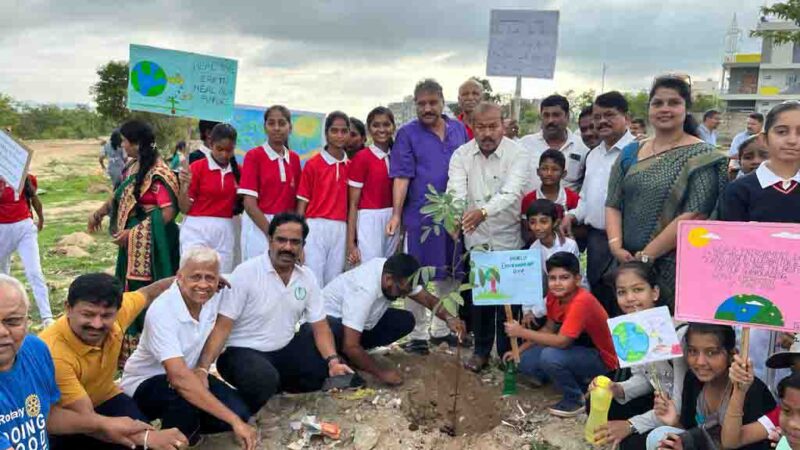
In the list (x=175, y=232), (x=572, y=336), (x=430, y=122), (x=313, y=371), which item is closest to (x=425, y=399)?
(x=313, y=371)

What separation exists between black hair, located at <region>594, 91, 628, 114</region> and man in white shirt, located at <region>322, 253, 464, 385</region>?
A: 192 centimetres

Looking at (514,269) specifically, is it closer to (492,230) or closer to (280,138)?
(492,230)

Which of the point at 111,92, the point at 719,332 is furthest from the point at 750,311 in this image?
the point at 111,92

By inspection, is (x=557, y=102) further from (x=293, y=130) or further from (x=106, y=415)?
(x=106, y=415)

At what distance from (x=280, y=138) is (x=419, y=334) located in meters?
2.08

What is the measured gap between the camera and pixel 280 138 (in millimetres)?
5090

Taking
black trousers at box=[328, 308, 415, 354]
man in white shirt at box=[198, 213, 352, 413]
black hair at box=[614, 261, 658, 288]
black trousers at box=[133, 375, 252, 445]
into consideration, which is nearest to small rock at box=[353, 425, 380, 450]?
man in white shirt at box=[198, 213, 352, 413]

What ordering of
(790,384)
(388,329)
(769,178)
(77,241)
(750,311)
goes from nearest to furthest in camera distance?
(790,384) → (750,311) → (769,178) → (388,329) → (77,241)

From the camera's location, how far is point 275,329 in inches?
161

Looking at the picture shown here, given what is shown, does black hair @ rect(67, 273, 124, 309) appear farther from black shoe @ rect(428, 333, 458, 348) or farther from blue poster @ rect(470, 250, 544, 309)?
black shoe @ rect(428, 333, 458, 348)

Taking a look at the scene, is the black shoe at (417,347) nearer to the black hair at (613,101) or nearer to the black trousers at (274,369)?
the black trousers at (274,369)

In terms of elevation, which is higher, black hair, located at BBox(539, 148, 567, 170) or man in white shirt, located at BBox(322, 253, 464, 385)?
black hair, located at BBox(539, 148, 567, 170)

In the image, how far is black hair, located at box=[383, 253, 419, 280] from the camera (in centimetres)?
433

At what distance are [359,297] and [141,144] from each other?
2.10 meters
